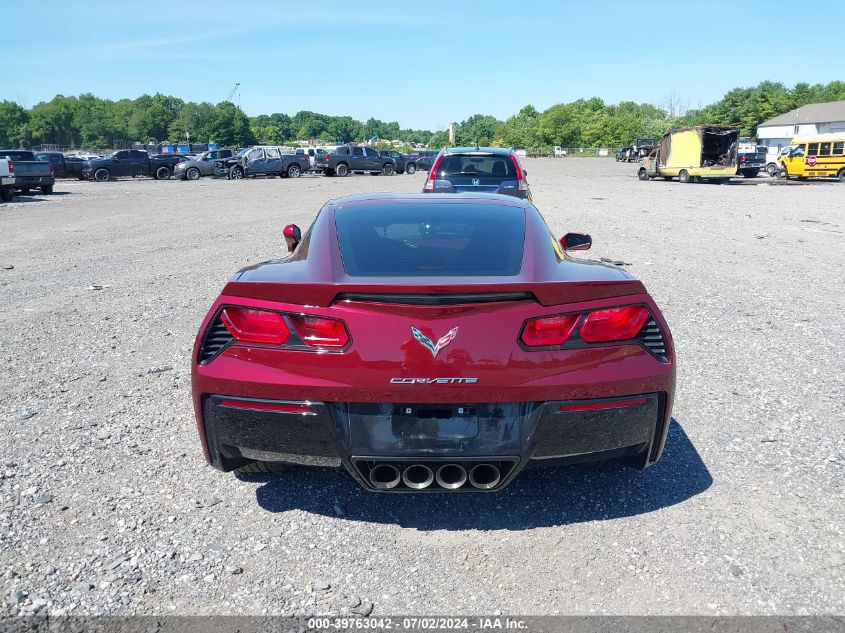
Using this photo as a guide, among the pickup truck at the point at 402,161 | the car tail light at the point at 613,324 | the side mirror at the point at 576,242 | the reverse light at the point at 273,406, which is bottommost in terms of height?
the pickup truck at the point at 402,161

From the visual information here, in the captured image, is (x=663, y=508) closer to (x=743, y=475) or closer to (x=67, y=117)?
(x=743, y=475)

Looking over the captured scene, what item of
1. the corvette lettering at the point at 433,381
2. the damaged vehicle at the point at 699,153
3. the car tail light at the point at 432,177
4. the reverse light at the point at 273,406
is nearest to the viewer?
the corvette lettering at the point at 433,381

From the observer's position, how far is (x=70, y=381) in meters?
5.23

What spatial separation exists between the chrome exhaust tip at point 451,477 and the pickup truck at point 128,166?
40896mm

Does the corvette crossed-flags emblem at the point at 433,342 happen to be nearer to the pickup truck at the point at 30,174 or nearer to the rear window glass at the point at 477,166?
the rear window glass at the point at 477,166

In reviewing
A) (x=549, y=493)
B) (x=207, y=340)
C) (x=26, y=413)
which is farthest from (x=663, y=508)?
(x=26, y=413)

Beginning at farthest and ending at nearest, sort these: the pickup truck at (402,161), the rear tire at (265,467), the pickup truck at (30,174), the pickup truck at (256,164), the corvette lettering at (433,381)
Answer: the pickup truck at (402,161), the pickup truck at (256,164), the pickup truck at (30,174), the rear tire at (265,467), the corvette lettering at (433,381)

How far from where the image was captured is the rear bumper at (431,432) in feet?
9.47

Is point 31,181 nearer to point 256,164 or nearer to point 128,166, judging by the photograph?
point 128,166

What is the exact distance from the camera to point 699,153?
118 feet

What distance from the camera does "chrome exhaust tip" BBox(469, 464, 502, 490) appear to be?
9.73ft

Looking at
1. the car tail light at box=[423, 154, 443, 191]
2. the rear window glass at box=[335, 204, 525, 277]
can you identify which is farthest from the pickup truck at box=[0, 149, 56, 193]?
the rear window glass at box=[335, 204, 525, 277]

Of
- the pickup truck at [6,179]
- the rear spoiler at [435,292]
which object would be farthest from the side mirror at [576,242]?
the pickup truck at [6,179]

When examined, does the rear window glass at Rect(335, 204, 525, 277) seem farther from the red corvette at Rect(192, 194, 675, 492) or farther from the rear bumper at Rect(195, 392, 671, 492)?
the rear bumper at Rect(195, 392, 671, 492)
